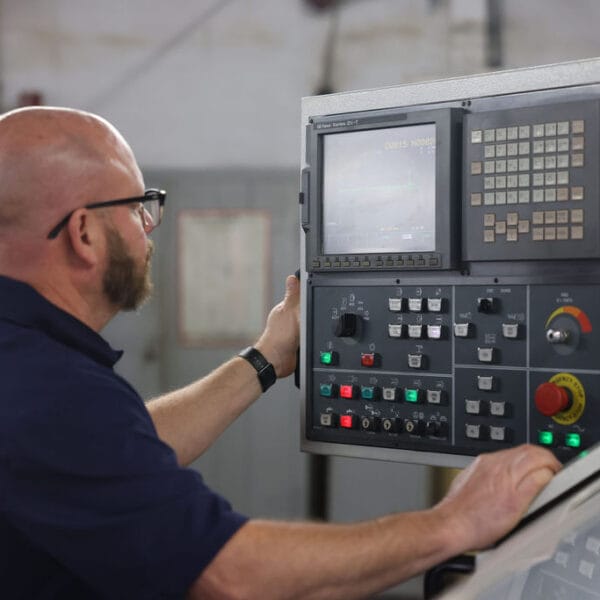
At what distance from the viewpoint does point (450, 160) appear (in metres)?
1.37

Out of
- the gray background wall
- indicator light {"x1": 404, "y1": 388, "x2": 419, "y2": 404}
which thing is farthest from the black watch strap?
the gray background wall

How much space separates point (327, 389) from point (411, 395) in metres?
0.15

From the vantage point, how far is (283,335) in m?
1.68

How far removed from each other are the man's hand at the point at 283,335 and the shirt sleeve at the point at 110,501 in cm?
60

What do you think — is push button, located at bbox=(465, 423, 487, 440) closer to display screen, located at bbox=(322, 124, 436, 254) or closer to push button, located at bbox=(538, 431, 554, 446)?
push button, located at bbox=(538, 431, 554, 446)

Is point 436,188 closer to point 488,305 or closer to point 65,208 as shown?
point 488,305

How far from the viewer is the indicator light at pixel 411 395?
1.41 m

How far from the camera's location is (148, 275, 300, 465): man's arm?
168cm

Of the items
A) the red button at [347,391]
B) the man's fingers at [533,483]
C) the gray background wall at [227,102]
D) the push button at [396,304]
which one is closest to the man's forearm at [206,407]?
the red button at [347,391]

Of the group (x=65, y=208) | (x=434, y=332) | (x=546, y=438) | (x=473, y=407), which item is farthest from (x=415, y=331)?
(x=65, y=208)

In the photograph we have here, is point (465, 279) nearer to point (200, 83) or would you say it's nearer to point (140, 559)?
point (140, 559)

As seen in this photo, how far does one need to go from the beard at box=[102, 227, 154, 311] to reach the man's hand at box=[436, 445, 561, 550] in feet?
1.87

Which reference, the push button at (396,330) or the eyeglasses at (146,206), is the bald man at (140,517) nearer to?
the eyeglasses at (146,206)

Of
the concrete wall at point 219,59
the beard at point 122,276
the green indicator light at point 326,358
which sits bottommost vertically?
the green indicator light at point 326,358
